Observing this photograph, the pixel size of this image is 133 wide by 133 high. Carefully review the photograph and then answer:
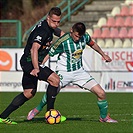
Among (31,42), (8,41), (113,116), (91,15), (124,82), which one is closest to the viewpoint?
(31,42)

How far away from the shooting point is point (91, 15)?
2881 cm

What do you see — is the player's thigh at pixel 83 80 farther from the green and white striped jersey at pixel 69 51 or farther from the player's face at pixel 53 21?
the player's face at pixel 53 21

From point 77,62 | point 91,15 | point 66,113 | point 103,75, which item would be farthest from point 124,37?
Answer: point 77,62

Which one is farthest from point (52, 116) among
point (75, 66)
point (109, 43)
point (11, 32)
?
point (109, 43)

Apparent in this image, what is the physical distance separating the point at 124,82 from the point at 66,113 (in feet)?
27.7

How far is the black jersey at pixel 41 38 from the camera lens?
976 cm

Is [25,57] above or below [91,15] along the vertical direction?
below

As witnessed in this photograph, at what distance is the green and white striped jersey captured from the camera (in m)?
10.4

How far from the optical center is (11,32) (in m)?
→ 24.7

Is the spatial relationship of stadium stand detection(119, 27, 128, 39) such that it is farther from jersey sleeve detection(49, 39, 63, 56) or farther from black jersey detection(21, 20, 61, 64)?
black jersey detection(21, 20, 61, 64)

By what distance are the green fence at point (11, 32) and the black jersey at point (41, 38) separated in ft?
46.8

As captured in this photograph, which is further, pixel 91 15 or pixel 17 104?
pixel 91 15

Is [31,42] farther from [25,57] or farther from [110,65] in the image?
[110,65]

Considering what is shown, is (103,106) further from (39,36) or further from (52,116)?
(39,36)
